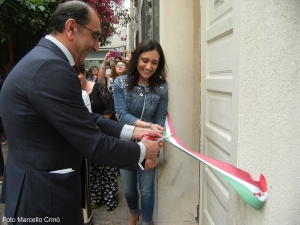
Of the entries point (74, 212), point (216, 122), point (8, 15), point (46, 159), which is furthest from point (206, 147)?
point (8, 15)

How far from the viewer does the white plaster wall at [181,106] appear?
267 cm

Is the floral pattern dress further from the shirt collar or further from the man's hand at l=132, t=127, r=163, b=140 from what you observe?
the shirt collar

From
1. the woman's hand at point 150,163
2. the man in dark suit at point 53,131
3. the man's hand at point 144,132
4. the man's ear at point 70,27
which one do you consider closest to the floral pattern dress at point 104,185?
the woman's hand at point 150,163

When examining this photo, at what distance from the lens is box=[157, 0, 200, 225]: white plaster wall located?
2668 millimetres

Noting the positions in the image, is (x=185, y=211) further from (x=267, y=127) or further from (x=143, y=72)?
(x=267, y=127)

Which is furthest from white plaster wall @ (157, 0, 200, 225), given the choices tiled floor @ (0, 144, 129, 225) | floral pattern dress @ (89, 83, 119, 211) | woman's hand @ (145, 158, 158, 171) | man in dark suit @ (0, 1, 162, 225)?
man in dark suit @ (0, 1, 162, 225)

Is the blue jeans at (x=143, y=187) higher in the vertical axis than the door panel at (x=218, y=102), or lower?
lower

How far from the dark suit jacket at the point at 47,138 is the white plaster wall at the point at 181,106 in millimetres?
1289

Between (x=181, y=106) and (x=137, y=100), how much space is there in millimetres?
550

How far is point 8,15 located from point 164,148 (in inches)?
120

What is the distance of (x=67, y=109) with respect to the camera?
4.39 feet

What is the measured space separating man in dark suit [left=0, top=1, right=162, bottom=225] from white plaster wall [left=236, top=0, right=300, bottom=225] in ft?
2.29

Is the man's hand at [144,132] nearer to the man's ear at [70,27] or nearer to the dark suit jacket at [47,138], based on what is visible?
the dark suit jacket at [47,138]

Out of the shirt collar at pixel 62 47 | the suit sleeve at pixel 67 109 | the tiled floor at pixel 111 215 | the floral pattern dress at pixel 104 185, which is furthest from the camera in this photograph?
the floral pattern dress at pixel 104 185
